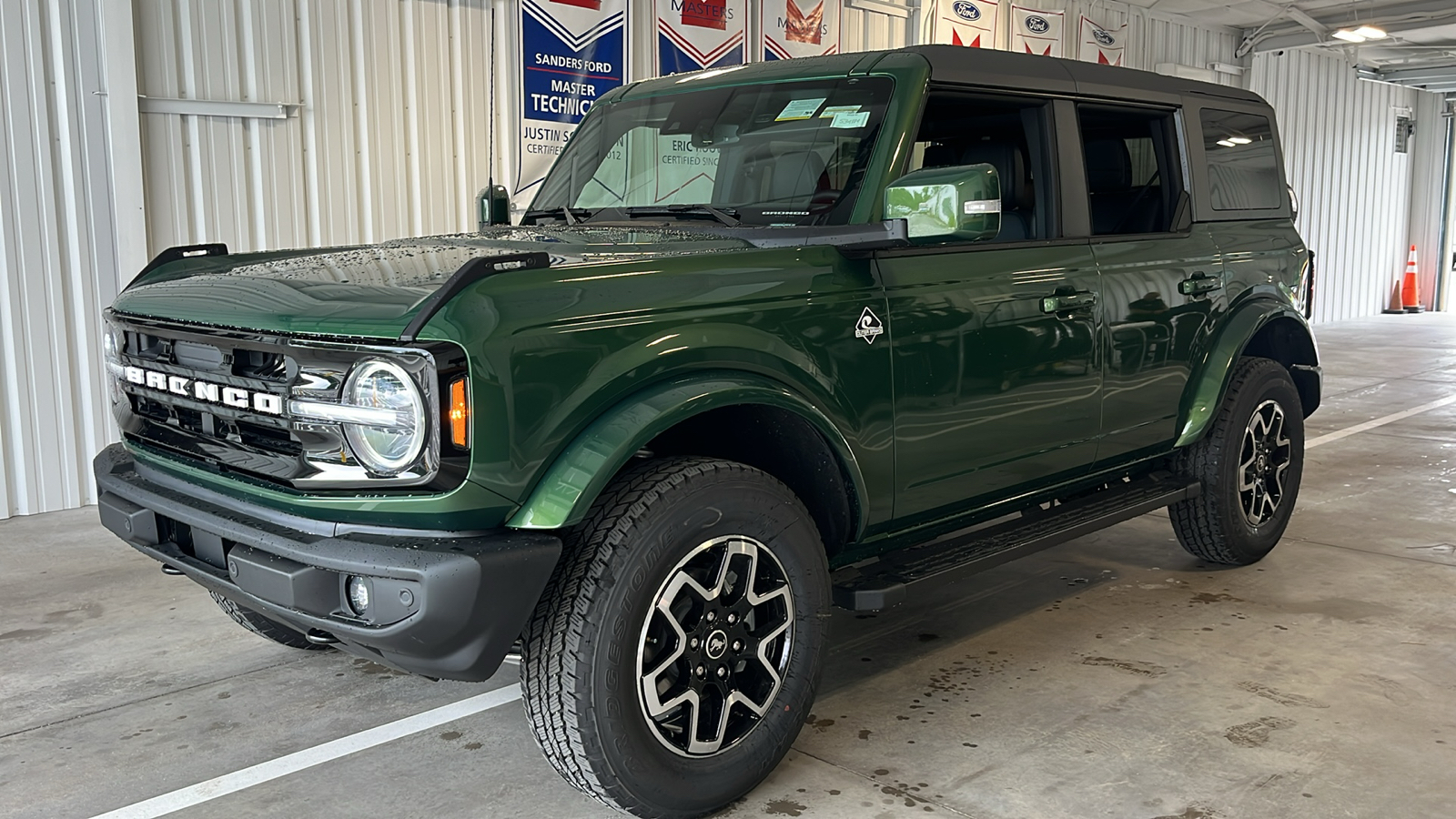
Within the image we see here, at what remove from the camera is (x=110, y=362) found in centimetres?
300

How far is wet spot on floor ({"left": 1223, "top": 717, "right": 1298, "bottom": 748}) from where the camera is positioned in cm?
293

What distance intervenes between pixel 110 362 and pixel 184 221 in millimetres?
3450

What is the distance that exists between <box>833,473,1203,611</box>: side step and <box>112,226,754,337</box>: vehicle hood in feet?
2.93

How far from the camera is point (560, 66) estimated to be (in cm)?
759

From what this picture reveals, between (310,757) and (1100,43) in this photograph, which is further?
(1100,43)

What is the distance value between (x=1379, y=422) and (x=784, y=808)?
7.01m

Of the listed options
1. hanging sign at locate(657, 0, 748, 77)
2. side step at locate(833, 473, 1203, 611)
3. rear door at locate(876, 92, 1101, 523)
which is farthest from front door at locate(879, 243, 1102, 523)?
hanging sign at locate(657, 0, 748, 77)

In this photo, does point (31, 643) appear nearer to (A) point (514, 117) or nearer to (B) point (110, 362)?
(B) point (110, 362)

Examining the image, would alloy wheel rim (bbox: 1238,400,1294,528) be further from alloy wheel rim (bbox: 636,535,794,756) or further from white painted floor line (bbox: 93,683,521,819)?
white painted floor line (bbox: 93,683,521,819)

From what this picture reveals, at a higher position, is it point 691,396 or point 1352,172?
point 1352,172

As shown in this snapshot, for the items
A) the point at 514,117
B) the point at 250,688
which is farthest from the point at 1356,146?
the point at 250,688

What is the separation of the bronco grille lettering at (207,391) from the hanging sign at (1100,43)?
411 inches

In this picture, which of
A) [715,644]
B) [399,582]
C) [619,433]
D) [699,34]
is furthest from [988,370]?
[699,34]

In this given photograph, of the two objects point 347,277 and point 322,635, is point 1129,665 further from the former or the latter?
point 347,277
